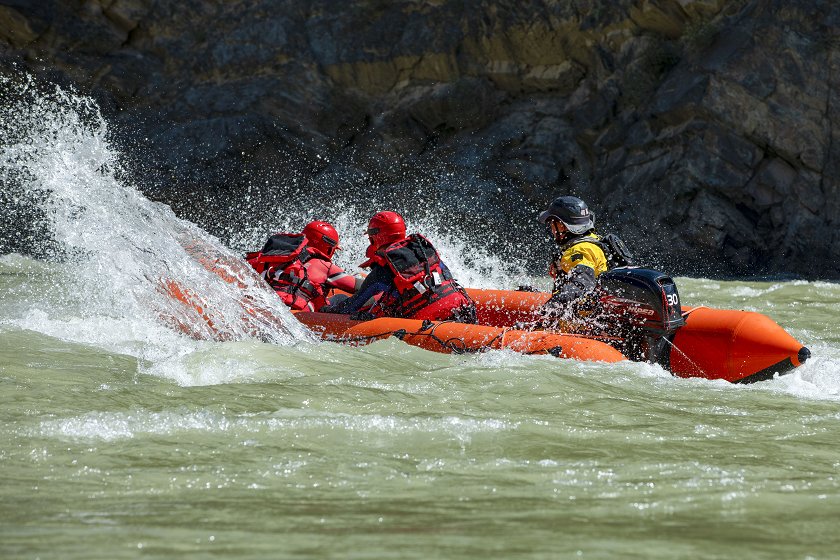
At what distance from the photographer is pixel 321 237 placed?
23.5 feet

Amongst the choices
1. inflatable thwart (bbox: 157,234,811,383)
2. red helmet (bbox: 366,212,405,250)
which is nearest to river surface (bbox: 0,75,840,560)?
inflatable thwart (bbox: 157,234,811,383)

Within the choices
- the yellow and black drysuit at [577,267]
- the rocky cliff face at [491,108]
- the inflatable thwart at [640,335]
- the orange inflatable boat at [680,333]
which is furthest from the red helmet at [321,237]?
the rocky cliff face at [491,108]

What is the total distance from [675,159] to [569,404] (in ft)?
38.4

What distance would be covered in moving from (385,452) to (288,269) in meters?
4.16

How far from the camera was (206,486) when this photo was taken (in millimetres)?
2523

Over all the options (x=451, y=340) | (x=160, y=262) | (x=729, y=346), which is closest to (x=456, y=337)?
(x=451, y=340)

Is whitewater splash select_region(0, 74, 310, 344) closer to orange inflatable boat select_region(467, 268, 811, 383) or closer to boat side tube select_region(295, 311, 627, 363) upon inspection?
boat side tube select_region(295, 311, 627, 363)

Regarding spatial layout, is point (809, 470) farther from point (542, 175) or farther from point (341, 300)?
point (542, 175)

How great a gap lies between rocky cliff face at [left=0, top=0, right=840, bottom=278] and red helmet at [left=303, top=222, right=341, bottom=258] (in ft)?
28.9

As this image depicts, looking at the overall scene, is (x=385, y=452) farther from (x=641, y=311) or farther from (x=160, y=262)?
(x=160, y=262)

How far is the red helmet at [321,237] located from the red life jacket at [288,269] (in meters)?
0.20

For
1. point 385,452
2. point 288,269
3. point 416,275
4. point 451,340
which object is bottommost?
point 385,452

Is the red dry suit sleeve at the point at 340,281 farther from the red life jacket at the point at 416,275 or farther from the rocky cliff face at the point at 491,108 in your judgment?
the rocky cliff face at the point at 491,108

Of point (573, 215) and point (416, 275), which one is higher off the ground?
point (573, 215)
